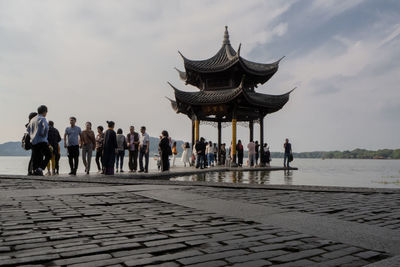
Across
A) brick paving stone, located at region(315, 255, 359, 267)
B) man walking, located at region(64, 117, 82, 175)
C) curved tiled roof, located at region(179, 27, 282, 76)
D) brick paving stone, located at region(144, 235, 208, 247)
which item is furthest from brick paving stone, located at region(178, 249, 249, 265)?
curved tiled roof, located at region(179, 27, 282, 76)

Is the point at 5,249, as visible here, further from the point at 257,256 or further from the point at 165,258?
the point at 257,256

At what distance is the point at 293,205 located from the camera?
5.09 meters

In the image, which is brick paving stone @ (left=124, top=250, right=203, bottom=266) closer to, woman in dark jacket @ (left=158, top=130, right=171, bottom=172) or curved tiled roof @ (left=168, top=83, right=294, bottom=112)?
woman in dark jacket @ (left=158, top=130, right=171, bottom=172)

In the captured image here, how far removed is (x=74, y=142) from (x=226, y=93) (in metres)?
13.3

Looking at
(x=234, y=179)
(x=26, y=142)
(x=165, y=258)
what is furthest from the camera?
(x=234, y=179)

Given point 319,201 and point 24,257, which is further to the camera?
point 319,201

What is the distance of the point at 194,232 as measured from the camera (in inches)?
127

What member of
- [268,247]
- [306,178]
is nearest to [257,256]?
[268,247]

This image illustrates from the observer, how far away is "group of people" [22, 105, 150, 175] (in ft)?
32.7

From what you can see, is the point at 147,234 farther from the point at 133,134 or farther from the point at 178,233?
the point at 133,134

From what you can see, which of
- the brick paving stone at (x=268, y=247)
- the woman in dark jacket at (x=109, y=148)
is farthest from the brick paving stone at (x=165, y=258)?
the woman in dark jacket at (x=109, y=148)

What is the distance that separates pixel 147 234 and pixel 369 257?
1867 mm

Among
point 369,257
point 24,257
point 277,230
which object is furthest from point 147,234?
point 369,257

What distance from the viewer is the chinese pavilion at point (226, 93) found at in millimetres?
22656
